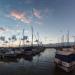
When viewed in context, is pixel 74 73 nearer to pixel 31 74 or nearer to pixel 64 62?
pixel 64 62

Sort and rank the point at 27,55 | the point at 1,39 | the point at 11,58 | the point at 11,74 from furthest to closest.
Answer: the point at 1,39 < the point at 27,55 < the point at 11,58 < the point at 11,74

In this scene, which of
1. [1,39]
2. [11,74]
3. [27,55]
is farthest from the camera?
[1,39]

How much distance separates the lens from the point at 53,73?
3003 centimetres

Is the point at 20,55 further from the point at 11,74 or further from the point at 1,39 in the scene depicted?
the point at 1,39

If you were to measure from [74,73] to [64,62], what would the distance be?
9.63ft

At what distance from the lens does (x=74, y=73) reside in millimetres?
29062

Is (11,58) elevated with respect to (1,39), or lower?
lower

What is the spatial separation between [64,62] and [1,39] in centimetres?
9216

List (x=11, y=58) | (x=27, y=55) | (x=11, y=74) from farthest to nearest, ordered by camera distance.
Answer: (x=27, y=55), (x=11, y=58), (x=11, y=74)

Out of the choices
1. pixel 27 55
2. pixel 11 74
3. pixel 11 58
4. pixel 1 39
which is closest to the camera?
pixel 11 74

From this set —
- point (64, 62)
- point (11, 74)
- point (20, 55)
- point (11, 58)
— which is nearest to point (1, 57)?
point (11, 58)

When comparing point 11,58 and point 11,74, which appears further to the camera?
point 11,58

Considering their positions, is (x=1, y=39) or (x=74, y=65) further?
(x=1, y=39)

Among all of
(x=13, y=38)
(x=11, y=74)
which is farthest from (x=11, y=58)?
(x=13, y=38)
